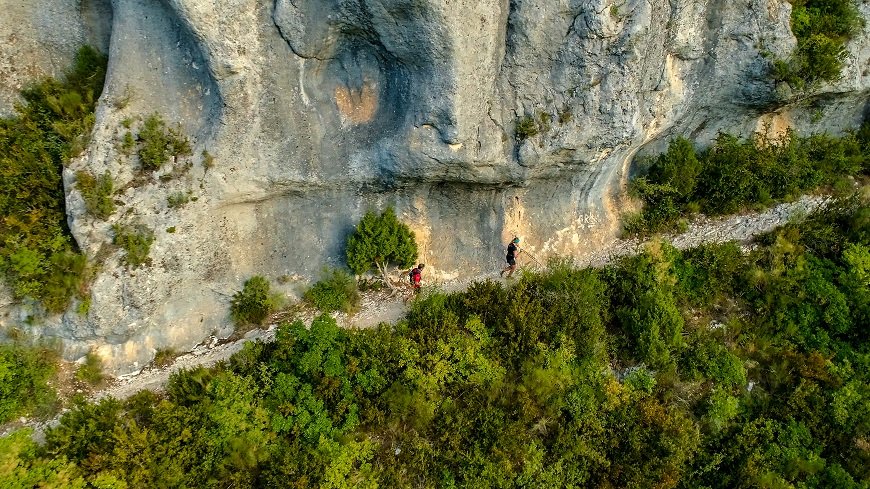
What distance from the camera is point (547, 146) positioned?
40.9 feet

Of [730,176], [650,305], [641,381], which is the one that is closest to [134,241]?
[641,381]

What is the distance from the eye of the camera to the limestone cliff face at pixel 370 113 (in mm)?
10914

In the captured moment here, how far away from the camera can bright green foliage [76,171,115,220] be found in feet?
35.8

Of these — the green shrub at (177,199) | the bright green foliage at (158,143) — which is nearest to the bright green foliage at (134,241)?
the green shrub at (177,199)

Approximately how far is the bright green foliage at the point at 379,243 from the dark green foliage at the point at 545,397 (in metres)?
1.61

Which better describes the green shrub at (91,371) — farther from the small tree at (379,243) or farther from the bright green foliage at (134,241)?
the small tree at (379,243)

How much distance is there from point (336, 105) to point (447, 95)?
303 centimetres

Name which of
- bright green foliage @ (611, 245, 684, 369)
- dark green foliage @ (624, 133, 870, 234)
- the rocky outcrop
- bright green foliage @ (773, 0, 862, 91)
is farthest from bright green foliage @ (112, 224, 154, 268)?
bright green foliage @ (773, 0, 862, 91)

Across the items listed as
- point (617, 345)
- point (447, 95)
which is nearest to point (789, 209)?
point (617, 345)

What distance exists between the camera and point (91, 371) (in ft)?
38.8

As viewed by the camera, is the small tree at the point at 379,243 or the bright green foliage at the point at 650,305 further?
the small tree at the point at 379,243

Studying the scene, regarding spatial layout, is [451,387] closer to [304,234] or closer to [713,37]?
[304,234]

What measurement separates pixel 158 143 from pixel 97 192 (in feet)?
5.68

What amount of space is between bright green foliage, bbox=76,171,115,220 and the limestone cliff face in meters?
0.23
